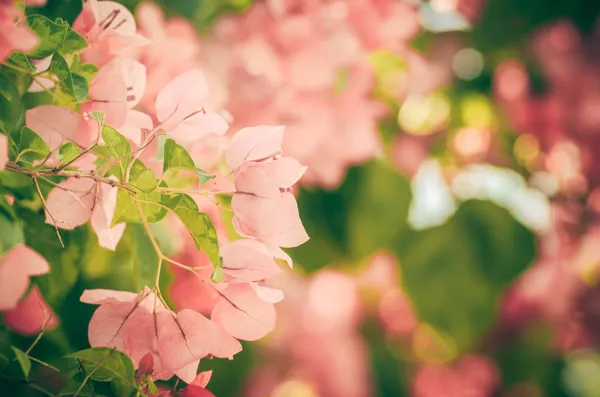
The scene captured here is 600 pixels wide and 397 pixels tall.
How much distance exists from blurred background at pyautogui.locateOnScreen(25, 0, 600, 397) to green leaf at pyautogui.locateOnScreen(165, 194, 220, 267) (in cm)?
33

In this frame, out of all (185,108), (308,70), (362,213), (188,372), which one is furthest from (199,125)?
(362,213)

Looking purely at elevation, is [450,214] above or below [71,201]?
below

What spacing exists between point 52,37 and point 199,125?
7 centimetres

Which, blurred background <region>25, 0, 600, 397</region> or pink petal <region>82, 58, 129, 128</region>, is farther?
blurred background <region>25, 0, 600, 397</region>

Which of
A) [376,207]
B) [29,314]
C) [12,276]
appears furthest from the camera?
[376,207]

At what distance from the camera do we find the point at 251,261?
0.24 metres

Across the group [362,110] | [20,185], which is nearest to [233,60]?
[362,110]

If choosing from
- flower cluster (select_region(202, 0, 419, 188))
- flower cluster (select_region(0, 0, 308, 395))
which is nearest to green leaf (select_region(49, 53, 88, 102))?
flower cluster (select_region(0, 0, 308, 395))

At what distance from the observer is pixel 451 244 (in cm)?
65

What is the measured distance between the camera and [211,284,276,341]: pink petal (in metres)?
0.25

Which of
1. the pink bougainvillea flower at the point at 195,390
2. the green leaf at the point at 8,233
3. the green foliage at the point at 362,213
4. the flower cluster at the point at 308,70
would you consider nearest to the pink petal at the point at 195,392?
the pink bougainvillea flower at the point at 195,390

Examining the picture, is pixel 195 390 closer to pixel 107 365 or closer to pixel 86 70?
pixel 107 365

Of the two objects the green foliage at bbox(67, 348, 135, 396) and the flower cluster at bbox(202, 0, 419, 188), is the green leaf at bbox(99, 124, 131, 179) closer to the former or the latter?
the green foliage at bbox(67, 348, 135, 396)

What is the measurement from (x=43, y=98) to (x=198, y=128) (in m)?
0.11
